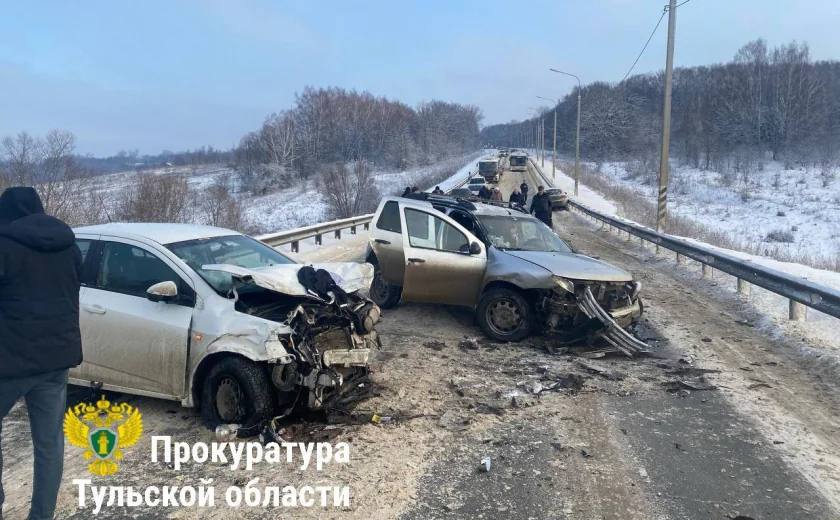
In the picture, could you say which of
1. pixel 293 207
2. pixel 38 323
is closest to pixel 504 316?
pixel 38 323

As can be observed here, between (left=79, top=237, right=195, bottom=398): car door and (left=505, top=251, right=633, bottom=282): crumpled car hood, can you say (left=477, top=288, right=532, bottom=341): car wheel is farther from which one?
(left=79, top=237, right=195, bottom=398): car door

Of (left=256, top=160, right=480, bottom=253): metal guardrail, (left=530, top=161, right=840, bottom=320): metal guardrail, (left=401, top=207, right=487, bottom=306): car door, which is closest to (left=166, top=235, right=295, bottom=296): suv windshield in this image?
(left=401, top=207, right=487, bottom=306): car door

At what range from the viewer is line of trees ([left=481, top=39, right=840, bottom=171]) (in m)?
65.8

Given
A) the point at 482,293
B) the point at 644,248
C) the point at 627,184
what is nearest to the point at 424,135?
the point at 627,184

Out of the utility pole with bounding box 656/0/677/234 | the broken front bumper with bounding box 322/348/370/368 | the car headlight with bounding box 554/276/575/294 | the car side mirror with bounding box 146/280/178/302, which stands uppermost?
the utility pole with bounding box 656/0/677/234

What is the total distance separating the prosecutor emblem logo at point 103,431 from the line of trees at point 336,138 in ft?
176

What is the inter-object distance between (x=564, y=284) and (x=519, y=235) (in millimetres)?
1883

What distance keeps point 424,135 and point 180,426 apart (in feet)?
368

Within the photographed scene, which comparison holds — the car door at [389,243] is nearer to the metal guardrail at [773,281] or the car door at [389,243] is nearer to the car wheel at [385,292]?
the car wheel at [385,292]

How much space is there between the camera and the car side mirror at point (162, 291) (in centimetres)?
457

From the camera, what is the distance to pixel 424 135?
114 metres

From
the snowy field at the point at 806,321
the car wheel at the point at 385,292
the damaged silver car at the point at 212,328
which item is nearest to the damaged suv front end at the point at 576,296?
the car wheel at the point at 385,292

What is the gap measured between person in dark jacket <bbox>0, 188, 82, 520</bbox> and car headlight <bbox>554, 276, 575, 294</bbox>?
198 inches

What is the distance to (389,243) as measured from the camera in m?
8.81
